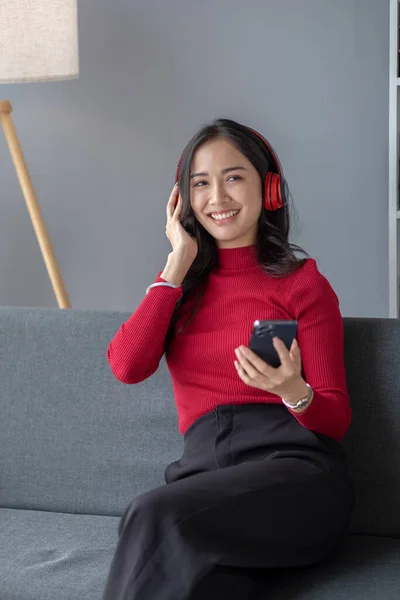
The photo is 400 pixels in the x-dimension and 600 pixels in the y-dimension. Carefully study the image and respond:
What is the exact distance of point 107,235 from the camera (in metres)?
3.08

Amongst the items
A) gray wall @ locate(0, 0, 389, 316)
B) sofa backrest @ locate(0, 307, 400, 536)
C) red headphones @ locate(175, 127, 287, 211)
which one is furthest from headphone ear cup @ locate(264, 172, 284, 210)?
gray wall @ locate(0, 0, 389, 316)

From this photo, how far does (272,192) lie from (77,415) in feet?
2.09

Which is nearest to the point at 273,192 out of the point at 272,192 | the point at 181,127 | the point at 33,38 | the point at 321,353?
the point at 272,192

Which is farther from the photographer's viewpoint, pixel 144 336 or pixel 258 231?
pixel 258 231

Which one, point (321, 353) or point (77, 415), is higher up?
point (321, 353)

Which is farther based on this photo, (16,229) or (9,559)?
(16,229)

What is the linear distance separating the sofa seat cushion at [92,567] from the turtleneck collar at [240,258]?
580 millimetres

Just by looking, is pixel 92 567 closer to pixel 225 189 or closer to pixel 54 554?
pixel 54 554

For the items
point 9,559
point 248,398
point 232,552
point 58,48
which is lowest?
point 9,559

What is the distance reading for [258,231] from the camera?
1.85 m

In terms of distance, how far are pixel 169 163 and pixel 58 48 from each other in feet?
2.49

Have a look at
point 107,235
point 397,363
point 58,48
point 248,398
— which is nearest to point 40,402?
point 248,398

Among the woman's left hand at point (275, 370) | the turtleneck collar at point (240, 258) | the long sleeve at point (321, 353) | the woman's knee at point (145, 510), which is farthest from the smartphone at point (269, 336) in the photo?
the turtleneck collar at point (240, 258)

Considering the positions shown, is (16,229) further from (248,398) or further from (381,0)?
(248,398)
